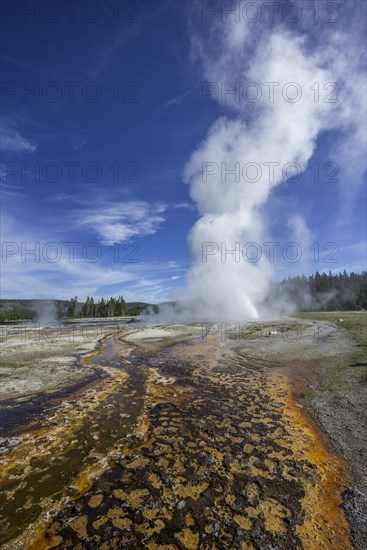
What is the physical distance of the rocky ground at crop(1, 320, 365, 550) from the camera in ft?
21.9

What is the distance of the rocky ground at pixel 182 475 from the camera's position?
6.68 metres

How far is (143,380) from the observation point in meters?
20.1

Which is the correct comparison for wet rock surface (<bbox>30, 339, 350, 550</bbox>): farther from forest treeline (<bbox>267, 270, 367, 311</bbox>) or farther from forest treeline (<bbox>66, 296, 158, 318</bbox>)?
forest treeline (<bbox>66, 296, 158, 318</bbox>)

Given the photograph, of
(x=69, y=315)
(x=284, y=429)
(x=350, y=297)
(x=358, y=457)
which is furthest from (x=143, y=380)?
(x=69, y=315)

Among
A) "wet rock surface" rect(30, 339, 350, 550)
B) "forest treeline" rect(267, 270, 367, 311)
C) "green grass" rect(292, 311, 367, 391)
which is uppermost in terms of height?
"forest treeline" rect(267, 270, 367, 311)

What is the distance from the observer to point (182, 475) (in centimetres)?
887

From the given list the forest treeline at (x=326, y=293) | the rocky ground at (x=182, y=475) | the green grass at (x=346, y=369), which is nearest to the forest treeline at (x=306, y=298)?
the forest treeline at (x=326, y=293)

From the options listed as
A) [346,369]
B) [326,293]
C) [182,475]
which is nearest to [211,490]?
[182,475]

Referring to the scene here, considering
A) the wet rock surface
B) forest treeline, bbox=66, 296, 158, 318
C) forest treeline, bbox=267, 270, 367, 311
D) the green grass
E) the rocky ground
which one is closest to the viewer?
the wet rock surface

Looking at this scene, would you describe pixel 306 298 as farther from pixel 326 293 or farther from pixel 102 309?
pixel 102 309

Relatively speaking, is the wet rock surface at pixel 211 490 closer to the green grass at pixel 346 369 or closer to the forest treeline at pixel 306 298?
the green grass at pixel 346 369

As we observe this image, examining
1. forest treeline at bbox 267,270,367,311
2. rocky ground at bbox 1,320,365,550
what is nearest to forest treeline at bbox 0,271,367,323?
forest treeline at bbox 267,270,367,311

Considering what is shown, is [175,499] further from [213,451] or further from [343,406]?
[343,406]

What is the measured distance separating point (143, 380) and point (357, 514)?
15.0 meters
